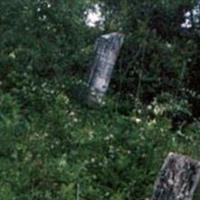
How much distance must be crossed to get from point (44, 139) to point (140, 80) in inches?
154

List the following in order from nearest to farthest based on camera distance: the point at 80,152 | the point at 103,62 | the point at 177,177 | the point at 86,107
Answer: the point at 177,177, the point at 80,152, the point at 86,107, the point at 103,62

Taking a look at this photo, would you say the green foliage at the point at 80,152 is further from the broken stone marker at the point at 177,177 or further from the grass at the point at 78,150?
the broken stone marker at the point at 177,177

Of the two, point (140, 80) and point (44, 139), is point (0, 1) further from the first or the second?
point (44, 139)

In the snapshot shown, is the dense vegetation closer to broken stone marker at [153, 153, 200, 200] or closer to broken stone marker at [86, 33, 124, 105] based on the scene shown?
broken stone marker at [86, 33, 124, 105]

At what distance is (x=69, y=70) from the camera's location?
11289 mm

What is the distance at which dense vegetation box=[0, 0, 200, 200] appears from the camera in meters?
7.29

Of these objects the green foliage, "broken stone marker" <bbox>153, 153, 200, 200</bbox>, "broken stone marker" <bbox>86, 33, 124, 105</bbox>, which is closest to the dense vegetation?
the green foliage

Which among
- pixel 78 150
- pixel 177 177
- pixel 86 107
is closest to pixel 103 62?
pixel 86 107

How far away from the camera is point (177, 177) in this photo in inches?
204

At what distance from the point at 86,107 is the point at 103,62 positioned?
0.96 meters

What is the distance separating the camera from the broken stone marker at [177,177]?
517 cm

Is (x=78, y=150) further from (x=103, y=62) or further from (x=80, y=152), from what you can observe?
(x=103, y=62)

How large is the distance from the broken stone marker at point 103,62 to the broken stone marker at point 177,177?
5.32m

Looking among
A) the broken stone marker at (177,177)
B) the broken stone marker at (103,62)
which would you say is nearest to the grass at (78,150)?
the broken stone marker at (103,62)
